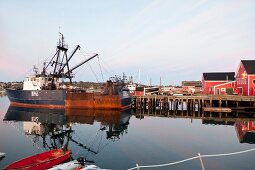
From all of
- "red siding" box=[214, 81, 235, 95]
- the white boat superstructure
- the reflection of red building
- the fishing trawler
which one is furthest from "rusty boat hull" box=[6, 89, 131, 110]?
the white boat superstructure

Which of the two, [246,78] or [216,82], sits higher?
[246,78]

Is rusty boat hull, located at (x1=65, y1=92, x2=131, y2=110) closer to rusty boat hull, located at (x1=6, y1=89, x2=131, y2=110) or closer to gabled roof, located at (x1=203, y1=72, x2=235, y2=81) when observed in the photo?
rusty boat hull, located at (x1=6, y1=89, x2=131, y2=110)

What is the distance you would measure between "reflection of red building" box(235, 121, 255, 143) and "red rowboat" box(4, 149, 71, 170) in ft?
47.8

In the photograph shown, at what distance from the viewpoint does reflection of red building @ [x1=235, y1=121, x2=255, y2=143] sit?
71.4 ft

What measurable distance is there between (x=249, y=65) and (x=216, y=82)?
10939 mm

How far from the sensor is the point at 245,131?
25.1m

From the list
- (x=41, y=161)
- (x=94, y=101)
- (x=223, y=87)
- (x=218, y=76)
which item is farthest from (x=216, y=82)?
(x=41, y=161)

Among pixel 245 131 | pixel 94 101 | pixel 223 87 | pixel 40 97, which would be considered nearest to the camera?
pixel 245 131

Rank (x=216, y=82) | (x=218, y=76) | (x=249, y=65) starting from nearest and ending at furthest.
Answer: (x=249, y=65) < (x=216, y=82) < (x=218, y=76)

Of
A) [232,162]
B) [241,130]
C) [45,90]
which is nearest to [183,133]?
[241,130]

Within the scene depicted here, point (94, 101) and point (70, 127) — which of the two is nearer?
point (70, 127)

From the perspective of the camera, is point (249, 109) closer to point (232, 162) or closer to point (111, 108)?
point (111, 108)

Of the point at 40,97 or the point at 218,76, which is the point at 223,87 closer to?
the point at 218,76

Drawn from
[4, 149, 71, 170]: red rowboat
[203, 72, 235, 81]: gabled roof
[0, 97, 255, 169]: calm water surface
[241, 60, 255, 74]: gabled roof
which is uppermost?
[241, 60, 255, 74]: gabled roof
